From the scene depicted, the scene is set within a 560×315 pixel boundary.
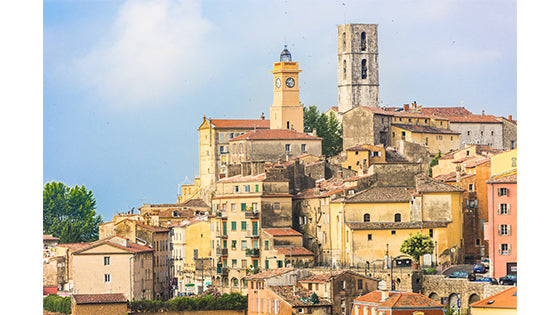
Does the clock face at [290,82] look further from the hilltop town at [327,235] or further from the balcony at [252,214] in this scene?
the balcony at [252,214]

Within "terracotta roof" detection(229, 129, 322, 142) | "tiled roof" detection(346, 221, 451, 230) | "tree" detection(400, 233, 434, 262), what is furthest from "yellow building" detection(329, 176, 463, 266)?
"terracotta roof" detection(229, 129, 322, 142)

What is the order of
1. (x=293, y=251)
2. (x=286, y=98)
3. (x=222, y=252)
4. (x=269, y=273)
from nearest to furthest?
(x=269, y=273) → (x=293, y=251) → (x=222, y=252) → (x=286, y=98)

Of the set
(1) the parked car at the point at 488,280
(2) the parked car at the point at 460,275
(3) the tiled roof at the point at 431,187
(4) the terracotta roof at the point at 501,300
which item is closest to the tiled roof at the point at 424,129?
(3) the tiled roof at the point at 431,187

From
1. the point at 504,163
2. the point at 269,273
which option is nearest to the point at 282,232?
the point at 269,273

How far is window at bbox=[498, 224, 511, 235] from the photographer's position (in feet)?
150

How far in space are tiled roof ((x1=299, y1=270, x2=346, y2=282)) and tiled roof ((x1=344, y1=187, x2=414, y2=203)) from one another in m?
3.89

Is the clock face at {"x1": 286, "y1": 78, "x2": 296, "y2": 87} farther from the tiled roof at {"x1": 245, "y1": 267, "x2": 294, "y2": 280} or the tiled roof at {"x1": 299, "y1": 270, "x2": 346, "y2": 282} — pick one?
the tiled roof at {"x1": 299, "y1": 270, "x2": 346, "y2": 282}

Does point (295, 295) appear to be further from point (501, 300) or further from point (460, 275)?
point (501, 300)

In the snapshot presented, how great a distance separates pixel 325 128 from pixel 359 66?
1057 centimetres

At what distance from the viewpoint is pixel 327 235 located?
5341cm

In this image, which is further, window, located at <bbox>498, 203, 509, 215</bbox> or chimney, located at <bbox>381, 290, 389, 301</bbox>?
window, located at <bbox>498, 203, 509, 215</bbox>

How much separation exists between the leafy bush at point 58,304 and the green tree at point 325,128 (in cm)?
2455

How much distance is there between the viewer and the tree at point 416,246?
161 feet
